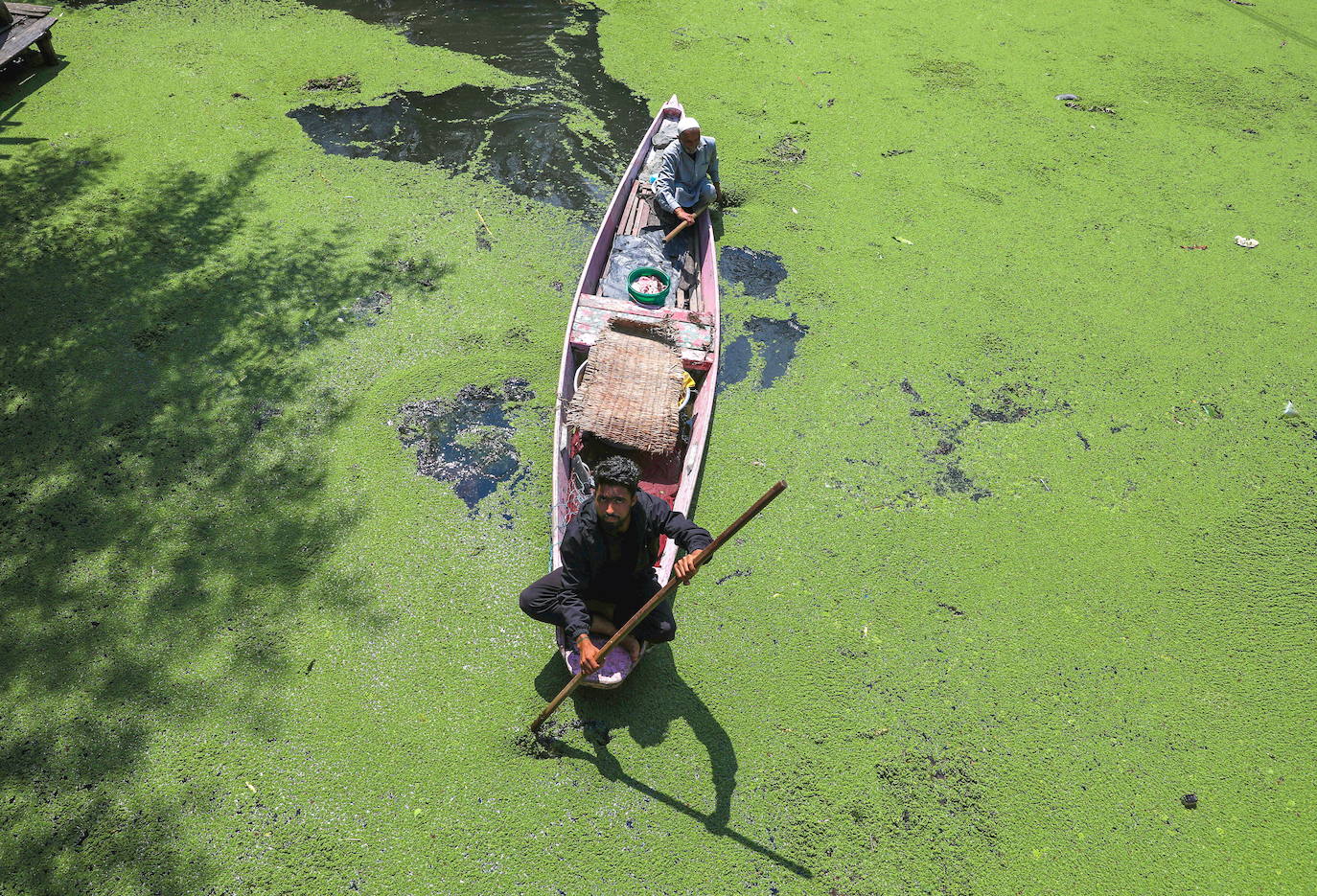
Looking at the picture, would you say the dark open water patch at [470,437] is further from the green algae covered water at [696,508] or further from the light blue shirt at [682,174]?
the light blue shirt at [682,174]

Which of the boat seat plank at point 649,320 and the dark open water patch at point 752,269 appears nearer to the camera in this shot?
the boat seat plank at point 649,320

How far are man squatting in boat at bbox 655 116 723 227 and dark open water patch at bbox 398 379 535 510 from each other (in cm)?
161

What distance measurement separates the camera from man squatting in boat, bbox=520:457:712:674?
2549 mm

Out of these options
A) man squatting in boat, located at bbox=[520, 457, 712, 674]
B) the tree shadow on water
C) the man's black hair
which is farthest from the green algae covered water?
the man's black hair

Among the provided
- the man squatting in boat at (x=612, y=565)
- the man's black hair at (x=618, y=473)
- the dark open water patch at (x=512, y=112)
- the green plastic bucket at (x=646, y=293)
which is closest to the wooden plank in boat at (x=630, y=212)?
the dark open water patch at (x=512, y=112)

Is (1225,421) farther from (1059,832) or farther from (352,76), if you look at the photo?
(352,76)

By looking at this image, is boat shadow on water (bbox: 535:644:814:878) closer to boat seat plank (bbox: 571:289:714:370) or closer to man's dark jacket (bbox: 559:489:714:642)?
man's dark jacket (bbox: 559:489:714:642)

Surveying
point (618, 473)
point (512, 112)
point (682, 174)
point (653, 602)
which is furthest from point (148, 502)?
point (512, 112)

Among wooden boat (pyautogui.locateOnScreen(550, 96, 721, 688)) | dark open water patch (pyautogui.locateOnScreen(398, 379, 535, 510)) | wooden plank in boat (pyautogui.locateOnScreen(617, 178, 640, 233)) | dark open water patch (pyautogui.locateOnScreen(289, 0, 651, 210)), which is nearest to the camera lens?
wooden boat (pyautogui.locateOnScreen(550, 96, 721, 688))

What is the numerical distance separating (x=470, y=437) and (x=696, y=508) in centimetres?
118

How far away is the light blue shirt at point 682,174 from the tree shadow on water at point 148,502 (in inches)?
69.8

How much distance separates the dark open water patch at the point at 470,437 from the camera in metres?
3.64

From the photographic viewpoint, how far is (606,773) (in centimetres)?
275

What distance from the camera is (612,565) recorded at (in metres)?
2.77
